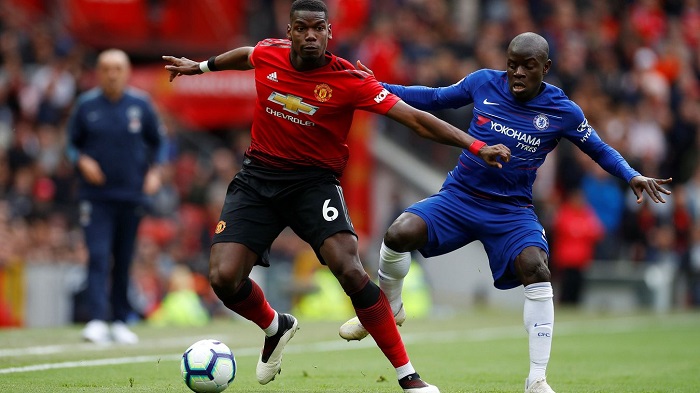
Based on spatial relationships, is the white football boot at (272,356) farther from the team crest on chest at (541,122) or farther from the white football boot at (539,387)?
the team crest on chest at (541,122)

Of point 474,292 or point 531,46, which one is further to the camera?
point 474,292

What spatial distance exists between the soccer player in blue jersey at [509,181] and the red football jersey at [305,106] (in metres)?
0.60

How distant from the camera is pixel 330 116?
796 cm

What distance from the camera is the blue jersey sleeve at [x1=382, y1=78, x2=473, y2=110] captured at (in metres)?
8.68

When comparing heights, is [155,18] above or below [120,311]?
above

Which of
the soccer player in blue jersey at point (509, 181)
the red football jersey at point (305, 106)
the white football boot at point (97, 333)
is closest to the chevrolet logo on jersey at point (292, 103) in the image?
the red football jersey at point (305, 106)

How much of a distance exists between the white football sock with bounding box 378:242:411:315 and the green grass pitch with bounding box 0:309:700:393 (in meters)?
0.64

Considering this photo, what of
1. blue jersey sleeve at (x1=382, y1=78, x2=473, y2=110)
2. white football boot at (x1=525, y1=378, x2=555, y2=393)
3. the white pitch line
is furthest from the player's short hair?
the white pitch line

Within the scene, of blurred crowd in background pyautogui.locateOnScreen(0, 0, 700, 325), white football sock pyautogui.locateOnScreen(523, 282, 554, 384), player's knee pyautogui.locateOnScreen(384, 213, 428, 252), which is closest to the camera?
white football sock pyautogui.locateOnScreen(523, 282, 554, 384)

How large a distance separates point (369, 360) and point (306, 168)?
3.40 metres

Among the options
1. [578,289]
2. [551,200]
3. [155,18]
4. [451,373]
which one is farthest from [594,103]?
[451,373]

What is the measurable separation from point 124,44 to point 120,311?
36.2ft

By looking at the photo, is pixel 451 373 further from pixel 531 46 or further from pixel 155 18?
pixel 155 18

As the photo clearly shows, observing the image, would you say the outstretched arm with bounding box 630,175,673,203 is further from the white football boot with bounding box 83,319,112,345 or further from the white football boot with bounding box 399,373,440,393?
the white football boot with bounding box 83,319,112,345
